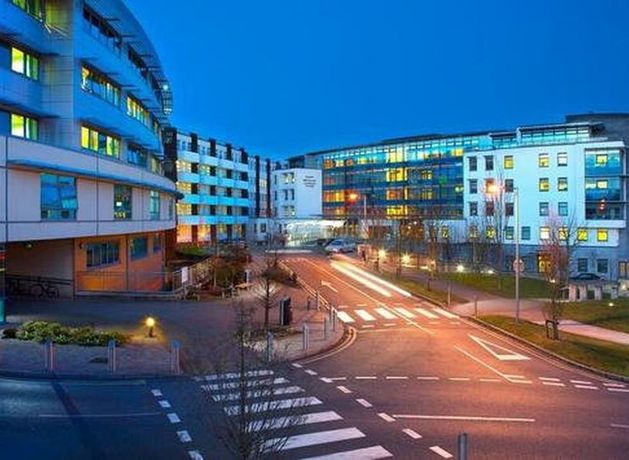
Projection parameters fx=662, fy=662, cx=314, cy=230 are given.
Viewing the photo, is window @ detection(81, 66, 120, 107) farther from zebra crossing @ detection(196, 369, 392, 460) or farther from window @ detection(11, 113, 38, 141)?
zebra crossing @ detection(196, 369, 392, 460)

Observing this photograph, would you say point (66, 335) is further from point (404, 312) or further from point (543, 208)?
point (543, 208)

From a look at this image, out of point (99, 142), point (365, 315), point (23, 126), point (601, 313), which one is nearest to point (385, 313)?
point (365, 315)

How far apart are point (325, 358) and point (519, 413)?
8.34 meters

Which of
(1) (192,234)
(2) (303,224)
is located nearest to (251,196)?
(2) (303,224)

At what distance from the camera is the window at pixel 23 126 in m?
34.3

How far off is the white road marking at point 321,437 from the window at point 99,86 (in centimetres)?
3036

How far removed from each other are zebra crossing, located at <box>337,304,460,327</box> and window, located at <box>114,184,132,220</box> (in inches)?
572

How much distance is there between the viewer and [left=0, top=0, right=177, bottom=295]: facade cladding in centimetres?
2888

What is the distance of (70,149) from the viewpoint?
3192 cm

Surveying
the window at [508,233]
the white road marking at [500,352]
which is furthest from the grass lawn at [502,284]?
the window at [508,233]

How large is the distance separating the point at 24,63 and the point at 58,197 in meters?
8.94

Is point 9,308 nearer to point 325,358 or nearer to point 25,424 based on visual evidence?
point 325,358

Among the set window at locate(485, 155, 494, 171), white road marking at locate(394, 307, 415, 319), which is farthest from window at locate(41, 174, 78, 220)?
window at locate(485, 155, 494, 171)

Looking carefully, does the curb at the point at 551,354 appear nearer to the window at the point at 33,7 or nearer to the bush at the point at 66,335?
the bush at the point at 66,335
